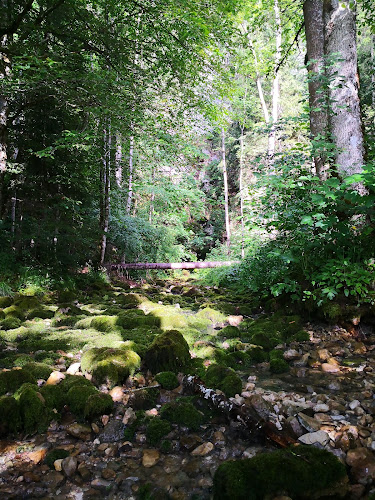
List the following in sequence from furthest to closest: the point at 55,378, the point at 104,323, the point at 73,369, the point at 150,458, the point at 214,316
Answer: the point at 214,316 → the point at 104,323 → the point at 73,369 → the point at 55,378 → the point at 150,458

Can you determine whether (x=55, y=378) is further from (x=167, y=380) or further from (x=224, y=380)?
(x=224, y=380)

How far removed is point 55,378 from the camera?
3.13m

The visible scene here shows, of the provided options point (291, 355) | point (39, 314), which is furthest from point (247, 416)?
point (39, 314)

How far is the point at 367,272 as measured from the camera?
13.1ft

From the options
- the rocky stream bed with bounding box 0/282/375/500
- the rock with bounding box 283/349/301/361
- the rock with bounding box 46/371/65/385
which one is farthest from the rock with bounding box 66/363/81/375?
the rock with bounding box 283/349/301/361

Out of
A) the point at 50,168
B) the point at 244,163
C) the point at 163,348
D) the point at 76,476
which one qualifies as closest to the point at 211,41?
the point at 50,168

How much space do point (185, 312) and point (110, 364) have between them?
344 cm

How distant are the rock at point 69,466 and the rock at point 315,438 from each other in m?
1.57

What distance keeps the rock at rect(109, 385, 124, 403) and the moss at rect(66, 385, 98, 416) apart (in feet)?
0.68

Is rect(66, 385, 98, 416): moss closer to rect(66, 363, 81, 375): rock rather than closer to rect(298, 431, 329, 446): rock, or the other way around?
rect(66, 363, 81, 375): rock

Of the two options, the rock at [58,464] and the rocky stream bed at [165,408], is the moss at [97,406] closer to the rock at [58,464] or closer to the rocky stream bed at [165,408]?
the rocky stream bed at [165,408]

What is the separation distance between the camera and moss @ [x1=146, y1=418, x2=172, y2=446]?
239 centimetres

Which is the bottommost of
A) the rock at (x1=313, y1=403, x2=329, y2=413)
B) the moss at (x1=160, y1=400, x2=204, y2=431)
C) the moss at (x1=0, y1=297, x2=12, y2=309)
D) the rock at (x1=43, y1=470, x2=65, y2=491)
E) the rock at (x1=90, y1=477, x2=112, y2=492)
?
the rock at (x1=90, y1=477, x2=112, y2=492)

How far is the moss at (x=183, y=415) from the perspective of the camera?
255cm
